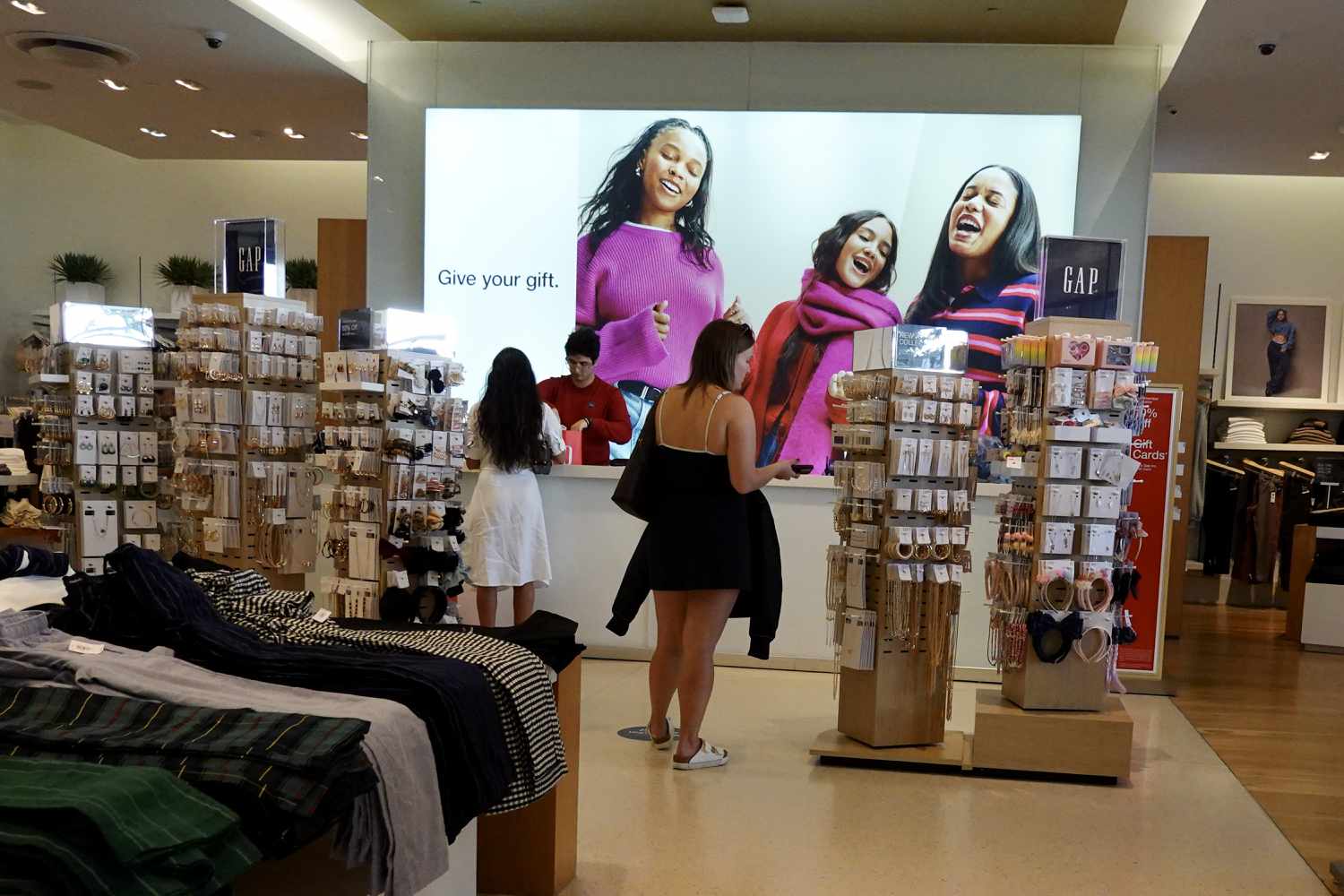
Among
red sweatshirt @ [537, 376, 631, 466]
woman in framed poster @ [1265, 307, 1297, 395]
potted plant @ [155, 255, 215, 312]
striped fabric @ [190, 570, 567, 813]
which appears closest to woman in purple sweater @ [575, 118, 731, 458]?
red sweatshirt @ [537, 376, 631, 466]

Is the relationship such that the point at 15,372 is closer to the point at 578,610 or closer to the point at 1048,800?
the point at 578,610

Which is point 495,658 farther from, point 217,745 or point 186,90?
point 186,90

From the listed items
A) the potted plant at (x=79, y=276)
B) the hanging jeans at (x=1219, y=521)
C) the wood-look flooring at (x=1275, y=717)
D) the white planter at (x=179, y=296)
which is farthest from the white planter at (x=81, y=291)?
the hanging jeans at (x=1219, y=521)

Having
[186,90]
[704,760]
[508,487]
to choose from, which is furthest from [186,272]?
[704,760]

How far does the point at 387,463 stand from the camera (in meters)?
4.55

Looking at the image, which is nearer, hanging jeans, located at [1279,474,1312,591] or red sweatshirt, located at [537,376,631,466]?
red sweatshirt, located at [537,376,631,466]

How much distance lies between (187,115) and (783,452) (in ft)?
16.3

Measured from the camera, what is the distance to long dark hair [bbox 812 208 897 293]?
6.84m

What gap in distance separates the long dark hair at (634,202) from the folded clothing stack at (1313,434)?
574 cm

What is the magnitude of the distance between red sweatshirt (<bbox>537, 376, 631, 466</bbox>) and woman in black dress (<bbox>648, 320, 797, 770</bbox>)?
2.23 meters

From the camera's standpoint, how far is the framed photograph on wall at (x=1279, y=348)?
952cm

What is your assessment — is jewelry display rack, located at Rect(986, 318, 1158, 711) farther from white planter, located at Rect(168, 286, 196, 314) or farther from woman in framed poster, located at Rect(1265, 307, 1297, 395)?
white planter, located at Rect(168, 286, 196, 314)

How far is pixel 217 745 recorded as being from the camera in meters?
1.50

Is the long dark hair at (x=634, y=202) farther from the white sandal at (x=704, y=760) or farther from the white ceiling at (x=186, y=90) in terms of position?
the white sandal at (x=704, y=760)
